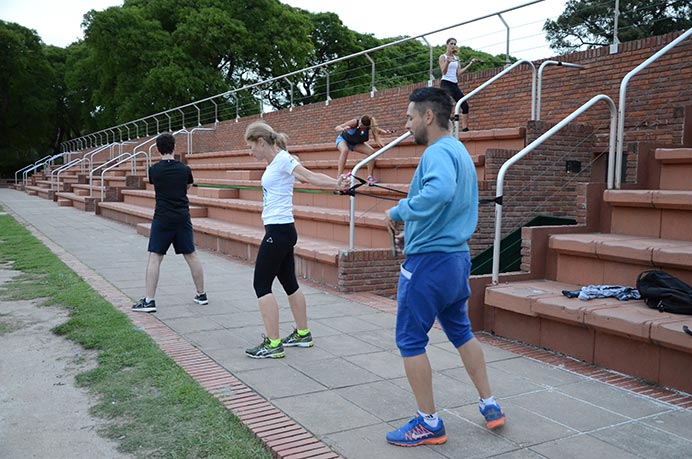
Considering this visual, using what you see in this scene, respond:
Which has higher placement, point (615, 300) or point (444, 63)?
point (444, 63)

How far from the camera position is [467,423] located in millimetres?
3838

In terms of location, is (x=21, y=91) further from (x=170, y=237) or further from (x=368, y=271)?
(x=368, y=271)

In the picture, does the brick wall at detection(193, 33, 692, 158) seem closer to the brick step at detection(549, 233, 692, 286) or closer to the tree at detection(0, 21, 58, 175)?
the brick step at detection(549, 233, 692, 286)

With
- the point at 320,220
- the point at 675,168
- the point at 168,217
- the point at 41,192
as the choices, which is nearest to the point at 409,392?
the point at 168,217

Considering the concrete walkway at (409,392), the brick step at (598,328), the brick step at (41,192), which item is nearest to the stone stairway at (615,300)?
the brick step at (598,328)

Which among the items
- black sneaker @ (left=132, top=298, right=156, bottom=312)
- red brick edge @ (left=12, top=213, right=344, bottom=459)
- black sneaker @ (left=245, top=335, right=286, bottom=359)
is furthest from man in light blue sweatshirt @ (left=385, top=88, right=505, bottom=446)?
black sneaker @ (left=132, top=298, right=156, bottom=312)

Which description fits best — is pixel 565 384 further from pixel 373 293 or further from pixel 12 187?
pixel 12 187

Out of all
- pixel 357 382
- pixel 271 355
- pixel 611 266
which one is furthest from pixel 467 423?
pixel 611 266

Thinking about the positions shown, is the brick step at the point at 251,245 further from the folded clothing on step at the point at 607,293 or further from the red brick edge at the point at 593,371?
the folded clothing on step at the point at 607,293

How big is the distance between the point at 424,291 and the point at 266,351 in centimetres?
209

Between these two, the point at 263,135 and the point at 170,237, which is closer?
the point at 263,135

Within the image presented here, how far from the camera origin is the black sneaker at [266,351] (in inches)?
203

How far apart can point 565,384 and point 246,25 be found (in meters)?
35.8

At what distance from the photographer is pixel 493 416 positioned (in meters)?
3.70
